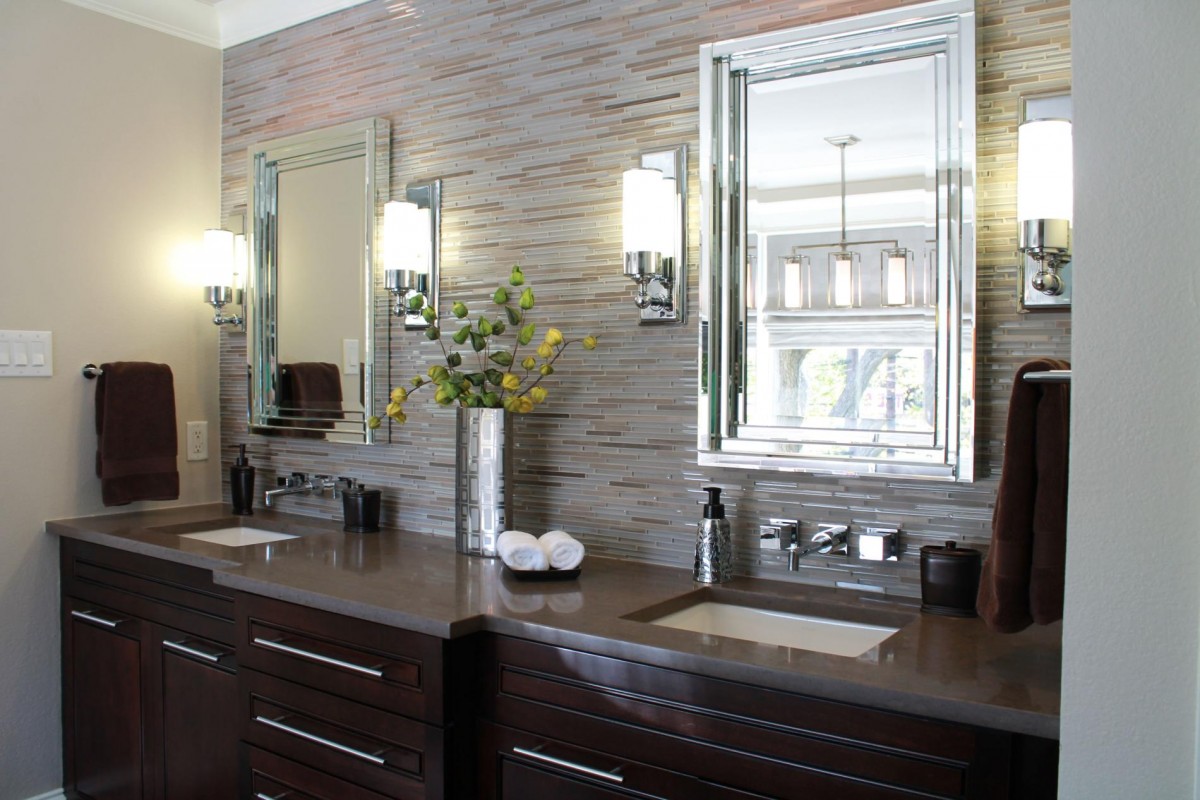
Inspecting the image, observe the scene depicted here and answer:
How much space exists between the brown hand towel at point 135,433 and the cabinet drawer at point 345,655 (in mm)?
1020

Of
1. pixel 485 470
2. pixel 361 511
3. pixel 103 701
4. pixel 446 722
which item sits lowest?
pixel 103 701

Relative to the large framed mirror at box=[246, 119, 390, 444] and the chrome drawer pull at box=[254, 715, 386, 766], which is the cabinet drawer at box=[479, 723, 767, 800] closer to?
the chrome drawer pull at box=[254, 715, 386, 766]

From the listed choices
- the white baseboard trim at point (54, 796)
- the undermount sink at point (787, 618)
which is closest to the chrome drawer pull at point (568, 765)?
the undermount sink at point (787, 618)

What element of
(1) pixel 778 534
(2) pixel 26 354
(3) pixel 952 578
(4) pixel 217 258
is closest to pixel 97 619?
(2) pixel 26 354

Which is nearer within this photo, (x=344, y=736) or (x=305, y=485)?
(x=344, y=736)

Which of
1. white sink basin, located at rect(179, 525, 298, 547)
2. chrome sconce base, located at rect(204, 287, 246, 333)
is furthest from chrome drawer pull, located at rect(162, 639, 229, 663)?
chrome sconce base, located at rect(204, 287, 246, 333)

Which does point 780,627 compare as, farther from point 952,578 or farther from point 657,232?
point 657,232

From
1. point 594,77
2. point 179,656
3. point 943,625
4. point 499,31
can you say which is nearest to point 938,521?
point 943,625

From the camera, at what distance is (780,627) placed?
1846 millimetres

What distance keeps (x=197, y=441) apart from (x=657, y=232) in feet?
6.20

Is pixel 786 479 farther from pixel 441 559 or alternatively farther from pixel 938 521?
pixel 441 559

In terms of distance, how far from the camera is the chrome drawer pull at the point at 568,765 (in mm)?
1565

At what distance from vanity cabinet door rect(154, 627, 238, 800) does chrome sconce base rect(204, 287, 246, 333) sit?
3.48ft

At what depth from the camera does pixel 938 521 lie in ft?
5.90
